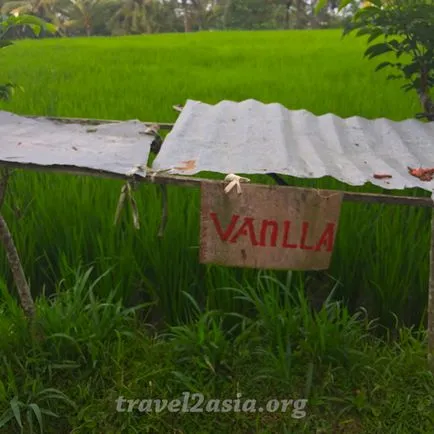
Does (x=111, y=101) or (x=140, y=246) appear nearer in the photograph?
(x=140, y=246)

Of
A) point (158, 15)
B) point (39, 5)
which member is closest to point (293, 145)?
point (158, 15)

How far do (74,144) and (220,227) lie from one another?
1.54ft

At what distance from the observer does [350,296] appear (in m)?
1.61

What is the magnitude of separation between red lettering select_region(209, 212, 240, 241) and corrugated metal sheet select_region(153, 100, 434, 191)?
10 cm

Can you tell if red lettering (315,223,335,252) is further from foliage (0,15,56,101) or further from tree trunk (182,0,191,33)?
tree trunk (182,0,191,33)

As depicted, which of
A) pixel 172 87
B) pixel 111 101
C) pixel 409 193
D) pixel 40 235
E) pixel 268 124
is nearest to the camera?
pixel 268 124

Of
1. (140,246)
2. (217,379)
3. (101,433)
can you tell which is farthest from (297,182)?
(101,433)

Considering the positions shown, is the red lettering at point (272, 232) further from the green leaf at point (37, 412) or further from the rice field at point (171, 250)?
the green leaf at point (37, 412)

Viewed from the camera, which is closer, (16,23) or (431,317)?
(431,317)

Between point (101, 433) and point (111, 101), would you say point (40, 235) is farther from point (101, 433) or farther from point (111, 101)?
point (111, 101)

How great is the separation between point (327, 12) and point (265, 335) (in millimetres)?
24590

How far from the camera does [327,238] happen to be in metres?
1.15

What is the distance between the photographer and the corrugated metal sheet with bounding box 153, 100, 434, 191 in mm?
1185

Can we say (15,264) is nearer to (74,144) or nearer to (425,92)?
(74,144)
